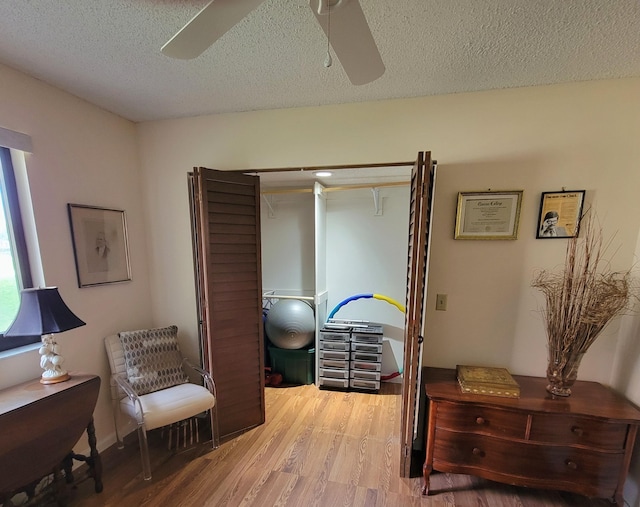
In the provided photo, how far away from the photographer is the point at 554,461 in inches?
58.4

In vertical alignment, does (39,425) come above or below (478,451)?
above

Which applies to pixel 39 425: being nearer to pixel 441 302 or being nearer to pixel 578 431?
pixel 441 302

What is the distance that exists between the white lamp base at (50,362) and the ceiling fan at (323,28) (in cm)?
163

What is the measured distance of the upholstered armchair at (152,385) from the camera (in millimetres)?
1725

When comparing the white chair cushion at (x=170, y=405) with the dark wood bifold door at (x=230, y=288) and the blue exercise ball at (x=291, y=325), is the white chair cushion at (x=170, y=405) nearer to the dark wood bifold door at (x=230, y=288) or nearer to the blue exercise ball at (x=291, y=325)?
the dark wood bifold door at (x=230, y=288)

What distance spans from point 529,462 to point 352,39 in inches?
87.1

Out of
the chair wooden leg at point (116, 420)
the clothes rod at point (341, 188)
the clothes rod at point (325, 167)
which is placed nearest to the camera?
the clothes rod at point (325, 167)

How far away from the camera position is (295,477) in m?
1.75

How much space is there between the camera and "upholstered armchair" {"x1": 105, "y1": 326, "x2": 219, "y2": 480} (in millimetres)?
1725

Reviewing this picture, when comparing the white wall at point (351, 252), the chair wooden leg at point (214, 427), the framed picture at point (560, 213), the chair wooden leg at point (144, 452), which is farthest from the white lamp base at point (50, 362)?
the framed picture at point (560, 213)

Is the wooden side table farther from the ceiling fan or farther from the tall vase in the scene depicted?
the tall vase

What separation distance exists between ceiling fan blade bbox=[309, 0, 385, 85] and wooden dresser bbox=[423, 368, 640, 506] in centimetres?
167

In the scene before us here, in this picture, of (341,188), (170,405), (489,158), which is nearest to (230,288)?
(170,405)

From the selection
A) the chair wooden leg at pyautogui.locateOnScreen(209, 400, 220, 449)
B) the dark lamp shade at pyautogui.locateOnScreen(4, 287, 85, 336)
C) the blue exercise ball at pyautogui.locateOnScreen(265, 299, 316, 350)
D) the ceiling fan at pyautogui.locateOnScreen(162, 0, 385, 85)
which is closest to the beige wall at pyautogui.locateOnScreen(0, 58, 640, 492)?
the dark lamp shade at pyautogui.locateOnScreen(4, 287, 85, 336)
